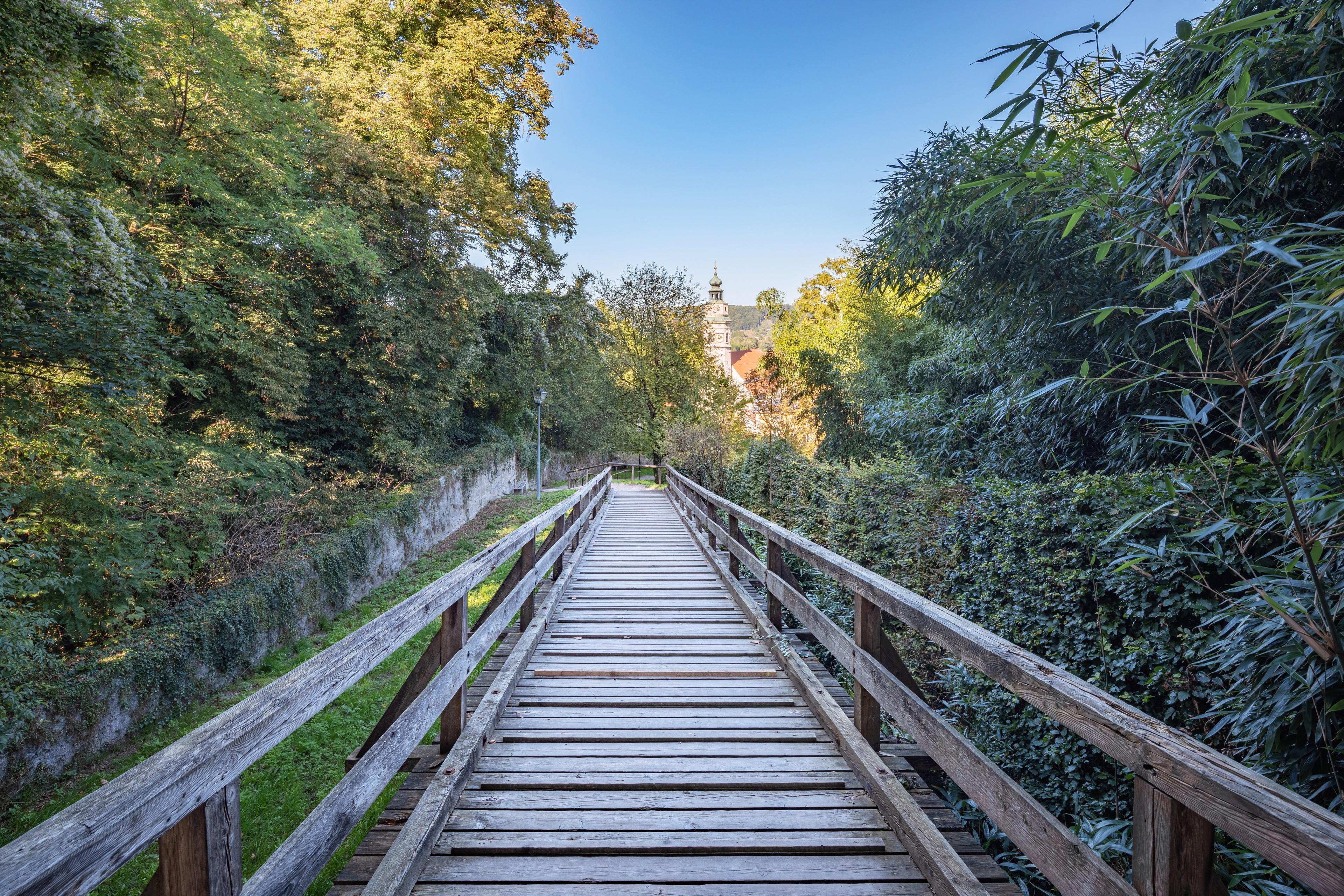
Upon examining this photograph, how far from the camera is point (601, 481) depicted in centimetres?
1241

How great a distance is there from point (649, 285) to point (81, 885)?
1157 inches

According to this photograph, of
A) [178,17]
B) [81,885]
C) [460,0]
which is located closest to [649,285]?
[460,0]

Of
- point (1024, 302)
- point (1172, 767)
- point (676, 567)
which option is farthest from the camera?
point (676, 567)

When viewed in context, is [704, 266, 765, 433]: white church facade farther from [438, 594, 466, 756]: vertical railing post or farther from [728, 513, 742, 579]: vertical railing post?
[438, 594, 466, 756]: vertical railing post

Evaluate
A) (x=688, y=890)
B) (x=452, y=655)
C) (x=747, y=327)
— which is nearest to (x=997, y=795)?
(x=688, y=890)

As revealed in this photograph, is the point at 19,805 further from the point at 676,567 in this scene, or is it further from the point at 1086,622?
the point at 1086,622

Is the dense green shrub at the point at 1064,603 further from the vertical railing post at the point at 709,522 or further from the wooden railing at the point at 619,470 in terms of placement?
the wooden railing at the point at 619,470

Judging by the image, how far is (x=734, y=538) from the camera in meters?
5.37

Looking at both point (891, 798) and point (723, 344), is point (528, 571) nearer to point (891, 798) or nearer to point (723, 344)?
point (891, 798)

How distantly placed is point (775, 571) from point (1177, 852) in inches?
108

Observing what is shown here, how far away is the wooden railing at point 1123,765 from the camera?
848 millimetres

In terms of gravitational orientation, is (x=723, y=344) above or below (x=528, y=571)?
above

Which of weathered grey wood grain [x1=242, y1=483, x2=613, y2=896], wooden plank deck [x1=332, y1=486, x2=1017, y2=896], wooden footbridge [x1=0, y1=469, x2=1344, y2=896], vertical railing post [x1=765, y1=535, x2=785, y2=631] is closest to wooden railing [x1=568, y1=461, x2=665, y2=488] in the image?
vertical railing post [x1=765, y1=535, x2=785, y2=631]

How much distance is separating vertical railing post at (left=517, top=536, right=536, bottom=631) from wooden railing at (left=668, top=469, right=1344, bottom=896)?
7.74 feet
